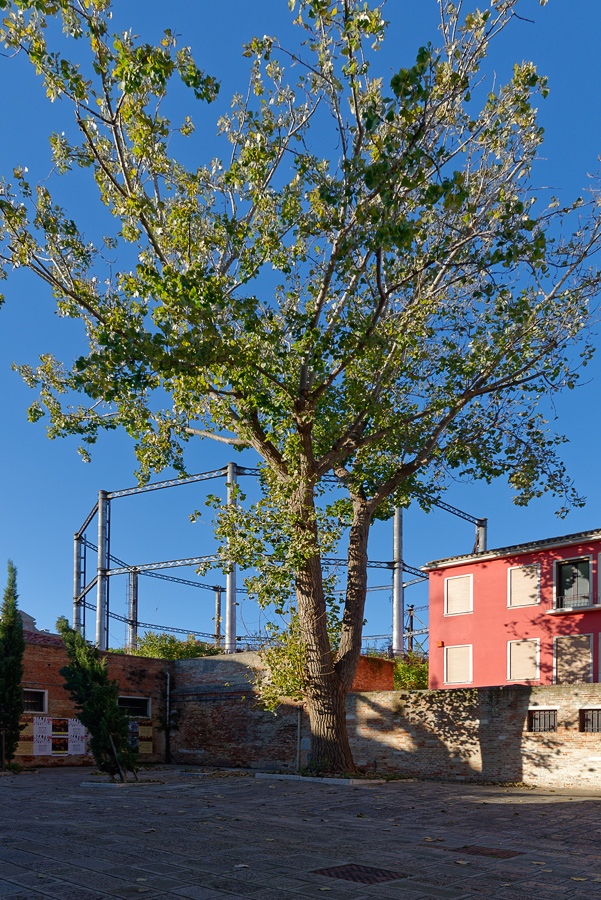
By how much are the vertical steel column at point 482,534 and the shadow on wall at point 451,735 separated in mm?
18305

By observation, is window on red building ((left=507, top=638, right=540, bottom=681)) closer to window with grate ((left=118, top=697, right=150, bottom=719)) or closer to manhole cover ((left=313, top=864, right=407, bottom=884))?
window with grate ((left=118, top=697, right=150, bottom=719))

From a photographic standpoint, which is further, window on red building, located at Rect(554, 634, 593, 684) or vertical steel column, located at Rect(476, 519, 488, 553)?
vertical steel column, located at Rect(476, 519, 488, 553)

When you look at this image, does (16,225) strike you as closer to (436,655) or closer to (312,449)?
(312,449)

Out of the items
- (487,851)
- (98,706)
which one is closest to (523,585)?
(98,706)

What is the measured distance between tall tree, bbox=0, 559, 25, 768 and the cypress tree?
4598mm

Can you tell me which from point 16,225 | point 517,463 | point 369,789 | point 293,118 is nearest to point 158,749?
point 369,789

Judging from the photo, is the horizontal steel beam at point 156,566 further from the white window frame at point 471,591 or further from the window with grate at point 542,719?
the window with grate at point 542,719

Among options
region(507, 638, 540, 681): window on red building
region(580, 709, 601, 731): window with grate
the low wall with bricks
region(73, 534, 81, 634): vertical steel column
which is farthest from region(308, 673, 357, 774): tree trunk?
region(73, 534, 81, 634): vertical steel column

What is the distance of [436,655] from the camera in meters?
27.0

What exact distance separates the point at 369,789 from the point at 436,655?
1335 cm

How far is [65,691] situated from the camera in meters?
21.8

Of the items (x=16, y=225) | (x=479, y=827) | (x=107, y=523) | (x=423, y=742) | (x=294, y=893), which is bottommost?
(x=423, y=742)

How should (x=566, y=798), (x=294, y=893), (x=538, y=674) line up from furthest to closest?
1. (x=538, y=674)
2. (x=566, y=798)
3. (x=294, y=893)

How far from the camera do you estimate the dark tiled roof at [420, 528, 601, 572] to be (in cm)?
2267
